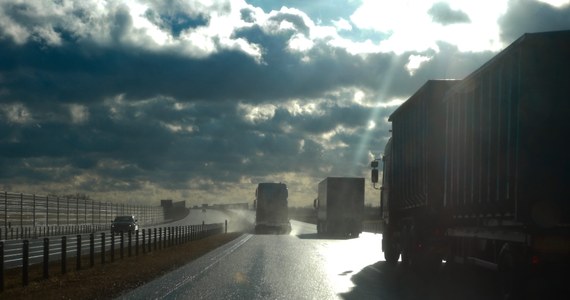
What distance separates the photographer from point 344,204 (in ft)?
178

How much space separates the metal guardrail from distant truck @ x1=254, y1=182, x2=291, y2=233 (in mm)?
15564

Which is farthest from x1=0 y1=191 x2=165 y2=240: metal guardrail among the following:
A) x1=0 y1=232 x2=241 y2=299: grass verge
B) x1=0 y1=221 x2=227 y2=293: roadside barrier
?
x1=0 y1=232 x2=241 y2=299: grass verge

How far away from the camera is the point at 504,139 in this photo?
12953mm

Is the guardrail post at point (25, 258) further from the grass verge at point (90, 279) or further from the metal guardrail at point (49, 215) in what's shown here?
the metal guardrail at point (49, 215)

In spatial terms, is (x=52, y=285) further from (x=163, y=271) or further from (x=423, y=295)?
(x=423, y=295)

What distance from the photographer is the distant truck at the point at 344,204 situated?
178ft

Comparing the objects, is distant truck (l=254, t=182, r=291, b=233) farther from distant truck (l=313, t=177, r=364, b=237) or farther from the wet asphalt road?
the wet asphalt road

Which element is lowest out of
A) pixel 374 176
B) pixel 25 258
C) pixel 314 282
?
pixel 314 282

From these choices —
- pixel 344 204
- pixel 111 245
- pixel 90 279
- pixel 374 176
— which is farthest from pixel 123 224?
pixel 90 279

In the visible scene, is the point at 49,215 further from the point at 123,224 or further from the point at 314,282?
the point at 314,282

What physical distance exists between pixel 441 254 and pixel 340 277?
2582mm

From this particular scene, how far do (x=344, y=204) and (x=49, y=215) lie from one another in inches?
960

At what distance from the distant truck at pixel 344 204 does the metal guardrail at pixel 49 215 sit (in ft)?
65.7

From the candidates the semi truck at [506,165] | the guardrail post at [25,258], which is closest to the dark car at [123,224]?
the guardrail post at [25,258]
